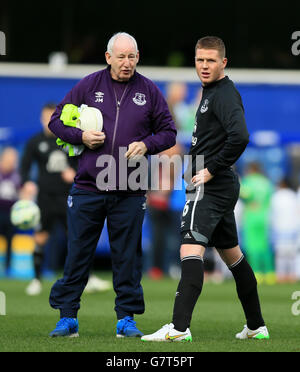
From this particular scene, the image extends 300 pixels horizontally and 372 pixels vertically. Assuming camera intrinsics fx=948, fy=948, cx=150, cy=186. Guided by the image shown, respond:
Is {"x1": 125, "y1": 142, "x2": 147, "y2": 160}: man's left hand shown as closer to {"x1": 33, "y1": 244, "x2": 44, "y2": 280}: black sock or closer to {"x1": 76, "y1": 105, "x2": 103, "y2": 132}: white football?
{"x1": 76, "y1": 105, "x2": 103, "y2": 132}: white football

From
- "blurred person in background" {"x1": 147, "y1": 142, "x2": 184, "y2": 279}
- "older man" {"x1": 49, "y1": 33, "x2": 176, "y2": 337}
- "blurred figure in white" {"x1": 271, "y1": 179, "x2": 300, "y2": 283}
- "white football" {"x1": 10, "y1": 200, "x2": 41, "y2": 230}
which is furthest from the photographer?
"blurred figure in white" {"x1": 271, "y1": 179, "x2": 300, "y2": 283}

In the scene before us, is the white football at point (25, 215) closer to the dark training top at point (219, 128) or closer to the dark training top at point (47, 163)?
the dark training top at point (47, 163)

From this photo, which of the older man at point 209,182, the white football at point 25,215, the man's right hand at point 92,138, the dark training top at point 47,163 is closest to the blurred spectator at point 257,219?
the dark training top at point 47,163

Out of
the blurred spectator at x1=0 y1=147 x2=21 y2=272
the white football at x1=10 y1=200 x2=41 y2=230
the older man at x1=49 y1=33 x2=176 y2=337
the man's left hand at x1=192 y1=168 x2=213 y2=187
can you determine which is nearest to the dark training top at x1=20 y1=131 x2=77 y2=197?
the white football at x1=10 y1=200 x2=41 y2=230

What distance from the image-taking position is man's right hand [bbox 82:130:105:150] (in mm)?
7070

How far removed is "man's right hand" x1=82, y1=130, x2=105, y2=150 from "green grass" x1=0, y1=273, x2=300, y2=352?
145cm

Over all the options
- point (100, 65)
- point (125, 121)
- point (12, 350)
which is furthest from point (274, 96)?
point (12, 350)

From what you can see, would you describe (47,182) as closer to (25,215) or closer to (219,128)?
(25,215)

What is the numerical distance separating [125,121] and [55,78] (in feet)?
36.9

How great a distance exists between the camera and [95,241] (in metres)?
7.34
